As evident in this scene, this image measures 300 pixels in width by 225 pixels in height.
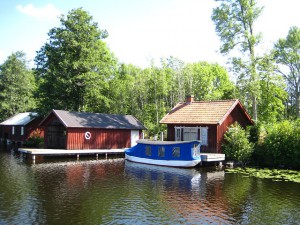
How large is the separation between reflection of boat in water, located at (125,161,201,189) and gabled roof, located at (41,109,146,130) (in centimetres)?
941

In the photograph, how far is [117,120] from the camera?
42031 millimetres

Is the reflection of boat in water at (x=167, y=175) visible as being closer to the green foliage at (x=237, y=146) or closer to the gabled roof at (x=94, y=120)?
the green foliage at (x=237, y=146)

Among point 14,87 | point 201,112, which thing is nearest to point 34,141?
point 14,87

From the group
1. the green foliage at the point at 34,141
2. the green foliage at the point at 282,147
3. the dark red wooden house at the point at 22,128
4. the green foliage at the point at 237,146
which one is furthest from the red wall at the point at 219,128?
the dark red wooden house at the point at 22,128

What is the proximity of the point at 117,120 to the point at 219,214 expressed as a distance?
2823 centimetres

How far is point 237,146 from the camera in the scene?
1212 inches

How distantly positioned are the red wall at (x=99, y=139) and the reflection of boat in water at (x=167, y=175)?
28.9 ft

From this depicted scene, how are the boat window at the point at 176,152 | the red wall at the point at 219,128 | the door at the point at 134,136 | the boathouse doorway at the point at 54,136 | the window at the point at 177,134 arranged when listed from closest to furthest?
the boat window at the point at 176,152, the red wall at the point at 219,128, the window at the point at 177,134, the boathouse doorway at the point at 54,136, the door at the point at 134,136

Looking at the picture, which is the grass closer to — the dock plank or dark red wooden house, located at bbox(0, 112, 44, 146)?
the dock plank

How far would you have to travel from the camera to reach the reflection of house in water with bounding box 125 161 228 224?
15.3m

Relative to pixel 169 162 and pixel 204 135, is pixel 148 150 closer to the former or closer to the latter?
pixel 169 162

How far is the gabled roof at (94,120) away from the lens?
3669 centimetres

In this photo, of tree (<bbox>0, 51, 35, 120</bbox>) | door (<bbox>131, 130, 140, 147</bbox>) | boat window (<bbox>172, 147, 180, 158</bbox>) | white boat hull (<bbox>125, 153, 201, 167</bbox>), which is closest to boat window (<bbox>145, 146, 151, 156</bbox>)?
white boat hull (<bbox>125, 153, 201, 167</bbox>)

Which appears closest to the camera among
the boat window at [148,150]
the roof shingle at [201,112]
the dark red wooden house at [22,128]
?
the boat window at [148,150]
